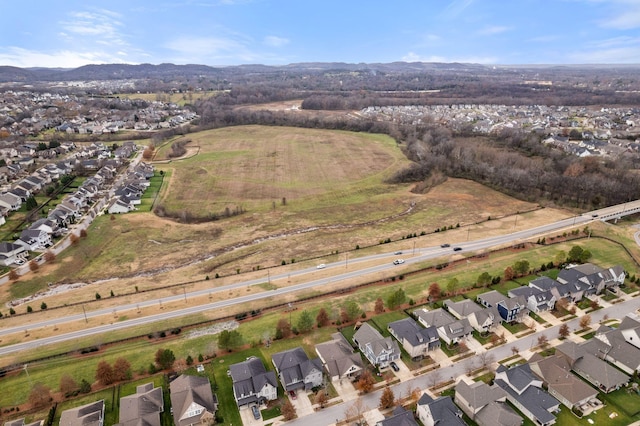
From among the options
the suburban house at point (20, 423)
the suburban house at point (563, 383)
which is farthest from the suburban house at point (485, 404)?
the suburban house at point (20, 423)

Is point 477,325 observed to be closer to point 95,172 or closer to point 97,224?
point 97,224

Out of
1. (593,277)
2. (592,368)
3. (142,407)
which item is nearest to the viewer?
(142,407)

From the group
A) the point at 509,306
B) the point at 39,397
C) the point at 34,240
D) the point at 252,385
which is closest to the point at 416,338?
the point at 509,306

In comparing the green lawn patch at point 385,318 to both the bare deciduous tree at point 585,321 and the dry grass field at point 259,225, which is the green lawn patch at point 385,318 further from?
the bare deciduous tree at point 585,321

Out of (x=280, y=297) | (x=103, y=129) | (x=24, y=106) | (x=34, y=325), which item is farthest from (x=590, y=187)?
(x=24, y=106)

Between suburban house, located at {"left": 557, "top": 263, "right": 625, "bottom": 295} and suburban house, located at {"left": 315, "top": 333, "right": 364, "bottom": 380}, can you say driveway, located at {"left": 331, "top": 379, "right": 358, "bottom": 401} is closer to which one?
suburban house, located at {"left": 315, "top": 333, "right": 364, "bottom": 380}

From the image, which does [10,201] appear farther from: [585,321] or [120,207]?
[585,321]
